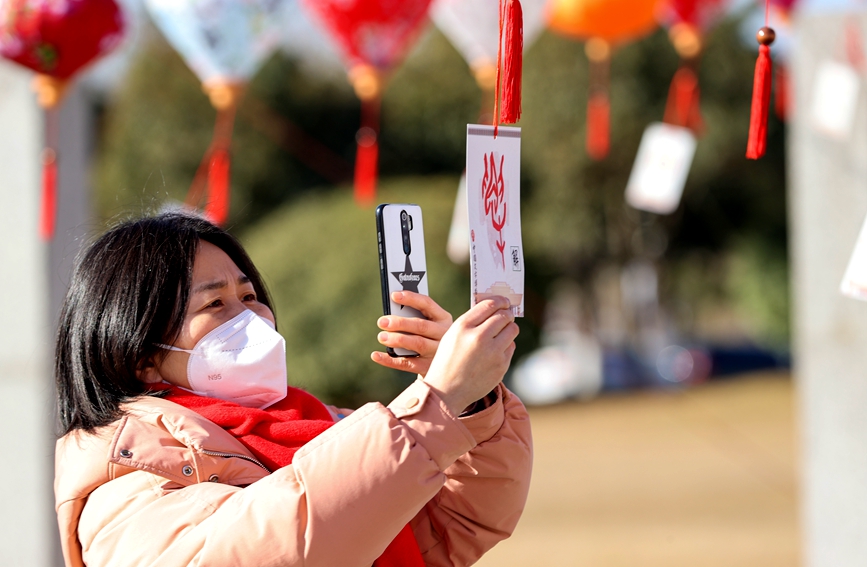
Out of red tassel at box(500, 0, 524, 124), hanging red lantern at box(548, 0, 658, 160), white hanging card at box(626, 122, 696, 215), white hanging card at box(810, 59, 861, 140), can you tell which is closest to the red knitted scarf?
red tassel at box(500, 0, 524, 124)

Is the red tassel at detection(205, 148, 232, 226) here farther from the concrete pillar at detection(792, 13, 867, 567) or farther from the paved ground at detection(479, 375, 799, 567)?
the paved ground at detection(479, 375, 799, 567)

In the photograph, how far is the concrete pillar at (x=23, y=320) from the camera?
4508mm

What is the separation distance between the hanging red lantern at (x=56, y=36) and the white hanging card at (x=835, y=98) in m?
2.91

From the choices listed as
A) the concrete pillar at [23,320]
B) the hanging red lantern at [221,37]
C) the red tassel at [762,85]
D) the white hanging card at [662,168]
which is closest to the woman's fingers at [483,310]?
the red tassel at [762,85]

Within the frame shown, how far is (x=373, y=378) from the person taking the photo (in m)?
13.6

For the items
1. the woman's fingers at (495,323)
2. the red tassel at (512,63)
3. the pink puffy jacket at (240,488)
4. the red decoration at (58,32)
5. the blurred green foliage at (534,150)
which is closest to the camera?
Answer: the pink puffy jacket at (240,488)

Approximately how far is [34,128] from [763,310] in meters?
18.0

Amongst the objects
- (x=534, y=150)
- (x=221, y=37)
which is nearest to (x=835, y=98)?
(x=221, y=37)

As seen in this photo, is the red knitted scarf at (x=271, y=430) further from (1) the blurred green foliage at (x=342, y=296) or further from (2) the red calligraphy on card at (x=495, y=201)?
(1) the blurred green foliage at (x=342, y=296)

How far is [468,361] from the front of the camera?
61.7 inches

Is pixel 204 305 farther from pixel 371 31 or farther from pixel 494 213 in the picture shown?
pixel 371 31

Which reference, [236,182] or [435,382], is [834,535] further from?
[236,182]

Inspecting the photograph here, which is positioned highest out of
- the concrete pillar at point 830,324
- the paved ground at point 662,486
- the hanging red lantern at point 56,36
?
the hanging red lantern at point 56,36

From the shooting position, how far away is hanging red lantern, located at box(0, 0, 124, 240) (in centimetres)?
380
